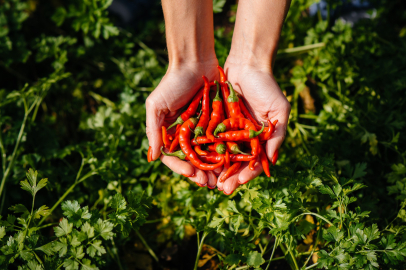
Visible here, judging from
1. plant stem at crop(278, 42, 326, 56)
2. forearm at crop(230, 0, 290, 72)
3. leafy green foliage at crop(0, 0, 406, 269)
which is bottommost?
leafy green foliage at crop(0, 0, 406, 269)

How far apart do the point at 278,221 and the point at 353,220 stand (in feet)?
1.83

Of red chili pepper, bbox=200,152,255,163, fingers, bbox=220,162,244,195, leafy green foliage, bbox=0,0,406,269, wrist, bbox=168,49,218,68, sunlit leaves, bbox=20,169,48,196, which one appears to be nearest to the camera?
leafy green foliage, bbox=0,0,406,269

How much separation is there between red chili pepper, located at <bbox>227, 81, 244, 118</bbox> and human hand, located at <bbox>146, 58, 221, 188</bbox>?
1.33 feet

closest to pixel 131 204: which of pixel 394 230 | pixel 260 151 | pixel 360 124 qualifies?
pixel 260 151

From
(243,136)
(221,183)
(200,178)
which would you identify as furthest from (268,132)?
(200,178)

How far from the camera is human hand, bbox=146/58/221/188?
2520 millimetres

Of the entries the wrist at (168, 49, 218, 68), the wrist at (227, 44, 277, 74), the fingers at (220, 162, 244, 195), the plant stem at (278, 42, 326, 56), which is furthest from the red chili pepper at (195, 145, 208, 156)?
the plant stem at (278, 42, 326, 56)

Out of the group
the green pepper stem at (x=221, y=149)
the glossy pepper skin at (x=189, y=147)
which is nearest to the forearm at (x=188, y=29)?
the glossy pepper skin at (x=189, y=147)

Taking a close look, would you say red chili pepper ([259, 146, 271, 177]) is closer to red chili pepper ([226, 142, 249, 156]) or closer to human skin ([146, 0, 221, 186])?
red chili pepper ([226, 142, 249, 156])

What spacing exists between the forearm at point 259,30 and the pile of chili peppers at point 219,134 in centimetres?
36

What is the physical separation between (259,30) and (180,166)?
5.07ft

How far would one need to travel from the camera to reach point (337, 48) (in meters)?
3.58

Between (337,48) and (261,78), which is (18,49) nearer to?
(261,78)

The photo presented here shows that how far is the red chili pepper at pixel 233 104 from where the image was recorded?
9.04 ft
